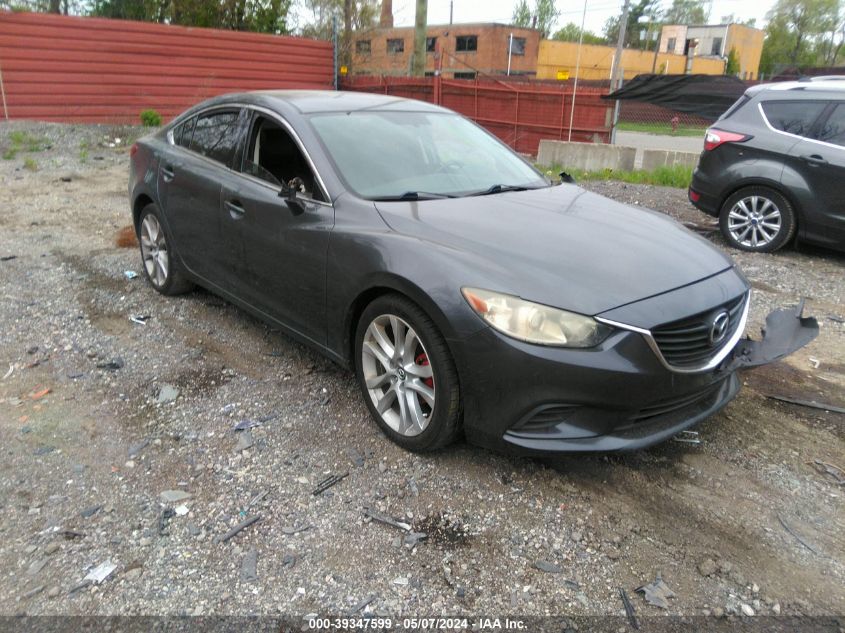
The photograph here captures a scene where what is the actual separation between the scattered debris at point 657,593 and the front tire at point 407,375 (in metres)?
1.03

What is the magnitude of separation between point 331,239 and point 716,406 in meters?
2.08

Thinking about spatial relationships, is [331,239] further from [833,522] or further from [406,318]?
[833,522]

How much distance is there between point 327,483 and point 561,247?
5.15 ft

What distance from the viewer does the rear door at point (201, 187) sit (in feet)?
14.5

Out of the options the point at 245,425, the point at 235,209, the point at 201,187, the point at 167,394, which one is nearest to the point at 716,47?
→ the point at 201,187

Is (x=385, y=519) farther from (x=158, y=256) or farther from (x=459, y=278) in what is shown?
(x=158, y=256)

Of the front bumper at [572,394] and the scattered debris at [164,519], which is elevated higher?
the front bumper at [572,394]

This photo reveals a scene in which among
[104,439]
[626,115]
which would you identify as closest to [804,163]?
[104,439]

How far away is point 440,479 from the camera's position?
123 inches

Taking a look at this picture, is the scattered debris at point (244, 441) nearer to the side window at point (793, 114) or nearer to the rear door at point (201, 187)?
the rear door at point (201, 187)

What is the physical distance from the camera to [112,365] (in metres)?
4.27

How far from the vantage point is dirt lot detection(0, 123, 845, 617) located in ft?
8.11

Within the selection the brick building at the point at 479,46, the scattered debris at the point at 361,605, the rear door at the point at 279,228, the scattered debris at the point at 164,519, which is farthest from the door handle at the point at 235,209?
the brick building at the point at 479,46

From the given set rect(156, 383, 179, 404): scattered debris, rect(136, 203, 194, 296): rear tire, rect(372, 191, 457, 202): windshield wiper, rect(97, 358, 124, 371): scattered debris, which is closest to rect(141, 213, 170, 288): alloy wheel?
rect(136, 203, 194, 296): rear tire
